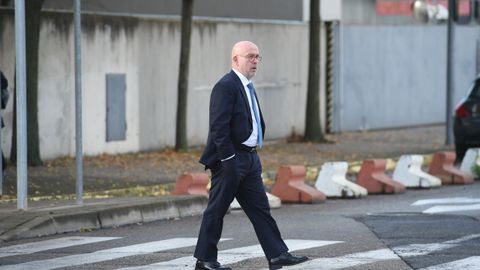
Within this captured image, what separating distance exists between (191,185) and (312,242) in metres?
4.45

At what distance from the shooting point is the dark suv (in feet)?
78.8

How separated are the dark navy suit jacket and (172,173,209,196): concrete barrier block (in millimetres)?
6522

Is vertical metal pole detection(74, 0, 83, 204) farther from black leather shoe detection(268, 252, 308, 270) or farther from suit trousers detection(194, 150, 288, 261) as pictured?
black leather shoe detection(268, 252, 308, 270)

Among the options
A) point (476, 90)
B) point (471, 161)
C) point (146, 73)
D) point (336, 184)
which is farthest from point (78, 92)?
point (146, 73)

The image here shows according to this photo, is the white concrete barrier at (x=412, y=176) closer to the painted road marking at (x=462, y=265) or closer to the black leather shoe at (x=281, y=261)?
the painted road marking at (x=462, y=265)

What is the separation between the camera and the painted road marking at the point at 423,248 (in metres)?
12.2

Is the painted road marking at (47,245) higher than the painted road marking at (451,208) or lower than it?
→ higher

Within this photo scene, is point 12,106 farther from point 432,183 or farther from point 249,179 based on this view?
point 249,179

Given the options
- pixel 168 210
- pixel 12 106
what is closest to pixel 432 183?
pixel 168 210

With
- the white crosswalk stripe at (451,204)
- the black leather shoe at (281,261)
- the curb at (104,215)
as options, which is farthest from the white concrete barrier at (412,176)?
the black leather shoe at (281,261)

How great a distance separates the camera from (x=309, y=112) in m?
29.2

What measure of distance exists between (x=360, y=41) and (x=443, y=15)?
7.30 m

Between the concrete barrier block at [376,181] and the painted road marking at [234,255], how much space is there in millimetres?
6135

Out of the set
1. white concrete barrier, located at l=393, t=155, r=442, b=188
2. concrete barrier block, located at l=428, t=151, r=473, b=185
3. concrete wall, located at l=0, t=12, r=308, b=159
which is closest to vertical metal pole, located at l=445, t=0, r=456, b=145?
concrete wall, located at l=0, t=12, r=308, b=159
